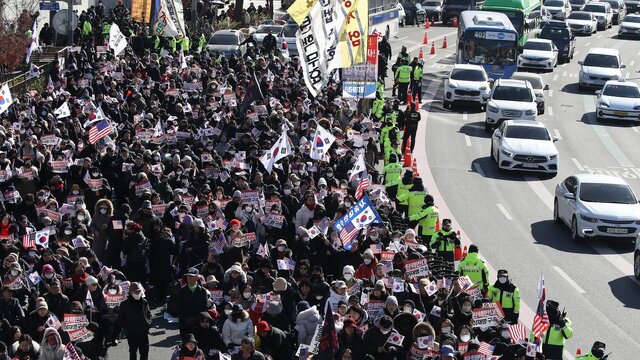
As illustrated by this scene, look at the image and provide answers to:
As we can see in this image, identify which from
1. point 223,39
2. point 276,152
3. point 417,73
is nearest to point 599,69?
point 417,73

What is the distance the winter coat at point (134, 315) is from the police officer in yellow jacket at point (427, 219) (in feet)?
23.3

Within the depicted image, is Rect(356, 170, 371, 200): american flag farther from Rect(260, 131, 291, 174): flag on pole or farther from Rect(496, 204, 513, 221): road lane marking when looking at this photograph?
Rect(496, 204, 513, 221): road lane marking

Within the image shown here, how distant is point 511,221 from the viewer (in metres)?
28.8

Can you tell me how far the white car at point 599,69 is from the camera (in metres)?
49.0

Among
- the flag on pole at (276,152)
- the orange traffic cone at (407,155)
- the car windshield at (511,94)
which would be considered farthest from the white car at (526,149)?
the flag on pole at (276,152)

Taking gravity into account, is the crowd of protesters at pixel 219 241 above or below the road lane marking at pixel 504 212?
above

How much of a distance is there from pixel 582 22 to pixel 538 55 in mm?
17653

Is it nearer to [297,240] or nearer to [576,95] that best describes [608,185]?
[297,240]

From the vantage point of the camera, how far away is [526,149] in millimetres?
33125

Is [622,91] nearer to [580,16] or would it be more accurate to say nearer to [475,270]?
[475,270]

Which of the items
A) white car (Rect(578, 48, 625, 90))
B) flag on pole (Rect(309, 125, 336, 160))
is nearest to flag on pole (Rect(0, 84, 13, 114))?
flag on pole (Rect(309, 125, 336, 160))

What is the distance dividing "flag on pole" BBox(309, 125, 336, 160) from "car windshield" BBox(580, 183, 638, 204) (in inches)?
215

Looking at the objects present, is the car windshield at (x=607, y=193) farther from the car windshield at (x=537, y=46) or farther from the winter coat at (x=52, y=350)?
the car windshield at (x=537, y=46)

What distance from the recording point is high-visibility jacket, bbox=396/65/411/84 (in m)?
40.8
